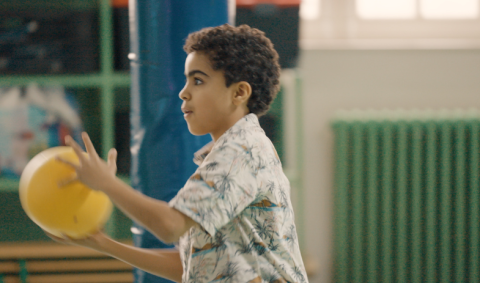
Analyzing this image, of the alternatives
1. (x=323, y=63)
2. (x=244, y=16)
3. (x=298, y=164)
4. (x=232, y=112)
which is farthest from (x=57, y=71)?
(x=232, y=112)

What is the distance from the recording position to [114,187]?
729 mm

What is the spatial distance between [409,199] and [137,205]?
2009 millimetres

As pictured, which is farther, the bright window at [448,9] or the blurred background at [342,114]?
the bright window at [448,9]

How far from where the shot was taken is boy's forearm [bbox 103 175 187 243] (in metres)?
0.70

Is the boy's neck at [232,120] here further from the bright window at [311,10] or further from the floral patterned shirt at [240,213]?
the bright window at [311,10]

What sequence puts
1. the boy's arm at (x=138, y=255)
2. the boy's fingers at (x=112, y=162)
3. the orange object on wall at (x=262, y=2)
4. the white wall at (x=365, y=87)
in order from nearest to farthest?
the boy's fingers at (x=112, y=162), the boy's arm at (x=138, y=255), the orange object on wall at (x=262, y=2), the white wall at (x=365, y=87)

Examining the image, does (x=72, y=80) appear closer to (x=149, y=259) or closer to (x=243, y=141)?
(x=149, y=259)

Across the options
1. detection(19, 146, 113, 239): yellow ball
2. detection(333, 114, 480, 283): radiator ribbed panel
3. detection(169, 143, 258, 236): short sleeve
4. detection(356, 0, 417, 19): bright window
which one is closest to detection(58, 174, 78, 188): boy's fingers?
detection(19, 146, 113, 239): yellow ball

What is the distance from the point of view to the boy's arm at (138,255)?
917 mm

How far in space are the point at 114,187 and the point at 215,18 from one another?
1.92ft

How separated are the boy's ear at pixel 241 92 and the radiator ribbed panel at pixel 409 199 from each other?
1.61m

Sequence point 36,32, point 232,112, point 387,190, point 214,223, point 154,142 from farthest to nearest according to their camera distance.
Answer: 1. point 387,190
2. point 36,32
3. point 154,142
4. point 232,112
5. point 214,223

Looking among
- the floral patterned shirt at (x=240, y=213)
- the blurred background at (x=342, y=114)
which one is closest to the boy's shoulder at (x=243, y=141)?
the floral patterned shirt at (x=240, y=213)

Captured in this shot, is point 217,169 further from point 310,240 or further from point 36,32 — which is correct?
point 310,240
